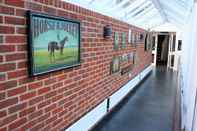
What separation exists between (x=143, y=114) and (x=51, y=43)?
9.67ft

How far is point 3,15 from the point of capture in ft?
5.39

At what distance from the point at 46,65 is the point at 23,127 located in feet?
2.06

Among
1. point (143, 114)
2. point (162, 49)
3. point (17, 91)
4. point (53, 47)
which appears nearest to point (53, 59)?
point (53, 47)

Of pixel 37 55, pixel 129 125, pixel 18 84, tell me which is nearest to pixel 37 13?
pixel 37 55

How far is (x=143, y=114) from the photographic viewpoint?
14.8 feet

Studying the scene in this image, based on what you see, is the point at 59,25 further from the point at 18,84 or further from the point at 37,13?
the point at 18,84

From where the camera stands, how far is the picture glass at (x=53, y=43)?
199 cm

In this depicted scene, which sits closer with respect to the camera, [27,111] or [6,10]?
[6,10]

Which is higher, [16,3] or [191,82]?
[16,3]

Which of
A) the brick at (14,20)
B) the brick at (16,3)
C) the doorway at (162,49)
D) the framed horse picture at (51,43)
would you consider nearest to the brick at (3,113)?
the framed horse picture at (51,43)

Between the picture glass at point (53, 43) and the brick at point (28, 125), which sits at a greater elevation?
the picture glass at point (53, 43)

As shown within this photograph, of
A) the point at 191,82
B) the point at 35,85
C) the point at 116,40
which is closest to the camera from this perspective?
the point at 35,85

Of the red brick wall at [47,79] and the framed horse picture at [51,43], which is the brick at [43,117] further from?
the framed horse picture at [51,43]

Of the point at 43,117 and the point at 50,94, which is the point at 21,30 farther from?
the point at 43,117
